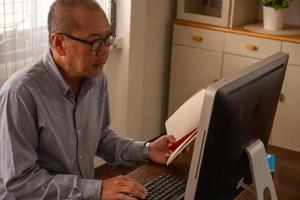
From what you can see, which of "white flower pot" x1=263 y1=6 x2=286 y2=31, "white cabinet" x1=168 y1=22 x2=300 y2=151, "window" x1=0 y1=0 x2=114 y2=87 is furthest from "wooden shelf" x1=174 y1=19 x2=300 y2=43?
"window" x1=0 y1=0 x2=114 y2=87

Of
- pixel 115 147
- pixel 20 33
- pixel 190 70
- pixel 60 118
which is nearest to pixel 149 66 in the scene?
pixel 190 70

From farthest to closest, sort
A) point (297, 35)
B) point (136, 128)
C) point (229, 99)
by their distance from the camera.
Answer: point (136, 128)
point (297, 35)
point (229, 99)

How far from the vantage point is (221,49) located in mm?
4047

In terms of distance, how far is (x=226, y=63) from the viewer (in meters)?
4.07

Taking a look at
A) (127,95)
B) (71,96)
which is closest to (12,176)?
(71,96)

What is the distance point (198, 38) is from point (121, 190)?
2.61 m

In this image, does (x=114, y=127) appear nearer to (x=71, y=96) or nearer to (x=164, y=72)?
(x=164, y=72)

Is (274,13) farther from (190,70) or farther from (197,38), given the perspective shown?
(190,70)

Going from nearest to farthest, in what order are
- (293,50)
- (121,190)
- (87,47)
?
(121,190)
(87,47)
(293,50)

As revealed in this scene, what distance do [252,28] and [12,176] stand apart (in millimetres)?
2725

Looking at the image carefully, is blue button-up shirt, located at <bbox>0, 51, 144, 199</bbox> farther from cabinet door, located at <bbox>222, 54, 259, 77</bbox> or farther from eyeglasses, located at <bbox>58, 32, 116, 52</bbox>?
cabinet door, located at <bbox>222, 54, 259, 77</bbox>

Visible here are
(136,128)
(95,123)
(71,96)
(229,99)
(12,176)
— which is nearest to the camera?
(229,99)

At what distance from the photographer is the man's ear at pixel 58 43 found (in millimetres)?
1758

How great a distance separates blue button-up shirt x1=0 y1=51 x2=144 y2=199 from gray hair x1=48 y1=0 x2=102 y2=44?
0.11m
